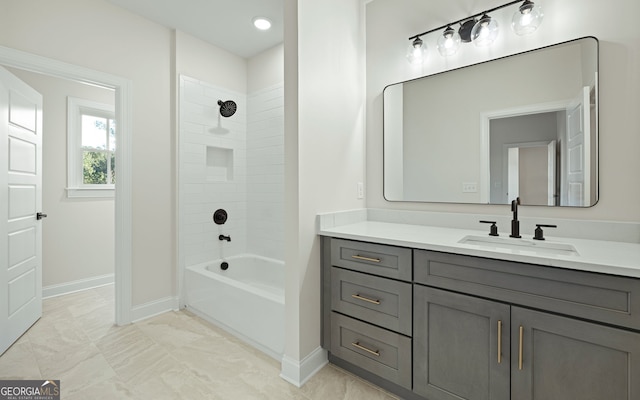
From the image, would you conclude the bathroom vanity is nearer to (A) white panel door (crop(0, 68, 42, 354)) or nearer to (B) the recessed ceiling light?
(B) the recessed ceiling light

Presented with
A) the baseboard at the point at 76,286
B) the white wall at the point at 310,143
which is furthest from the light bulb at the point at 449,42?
the baseboard at the point at 76,286

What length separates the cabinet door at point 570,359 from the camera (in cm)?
102

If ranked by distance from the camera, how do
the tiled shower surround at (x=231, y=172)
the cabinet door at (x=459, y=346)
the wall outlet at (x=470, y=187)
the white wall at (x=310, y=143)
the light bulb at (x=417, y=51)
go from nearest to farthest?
1. the cabinet door at (x=459, y=346)
2. the white wall at (x=310, y=143)
3. the wall outlet at (x=470, y=187)
4. the light bulb at (x=417, y=51)
5. the tiled shower surround at (x=231, y=172)

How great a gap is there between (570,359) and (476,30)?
1827mm

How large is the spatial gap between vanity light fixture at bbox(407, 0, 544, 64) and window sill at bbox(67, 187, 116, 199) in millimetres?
3398

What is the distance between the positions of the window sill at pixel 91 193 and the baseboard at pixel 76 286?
98 centimetres

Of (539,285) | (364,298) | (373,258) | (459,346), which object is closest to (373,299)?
(364,298)

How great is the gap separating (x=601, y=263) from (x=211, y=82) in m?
3.32

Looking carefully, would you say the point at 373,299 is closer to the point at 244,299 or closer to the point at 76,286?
the point at 244,299

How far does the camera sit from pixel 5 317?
2.05 metres

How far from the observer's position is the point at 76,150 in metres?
3.34

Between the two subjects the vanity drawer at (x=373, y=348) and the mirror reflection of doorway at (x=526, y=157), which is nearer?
the vanity drawer at (x=373, y=348)

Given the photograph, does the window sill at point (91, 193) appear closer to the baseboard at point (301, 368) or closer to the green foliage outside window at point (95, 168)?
the green foliage outside window at point (95, 168)

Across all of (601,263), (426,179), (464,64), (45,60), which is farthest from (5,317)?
(464,64)
